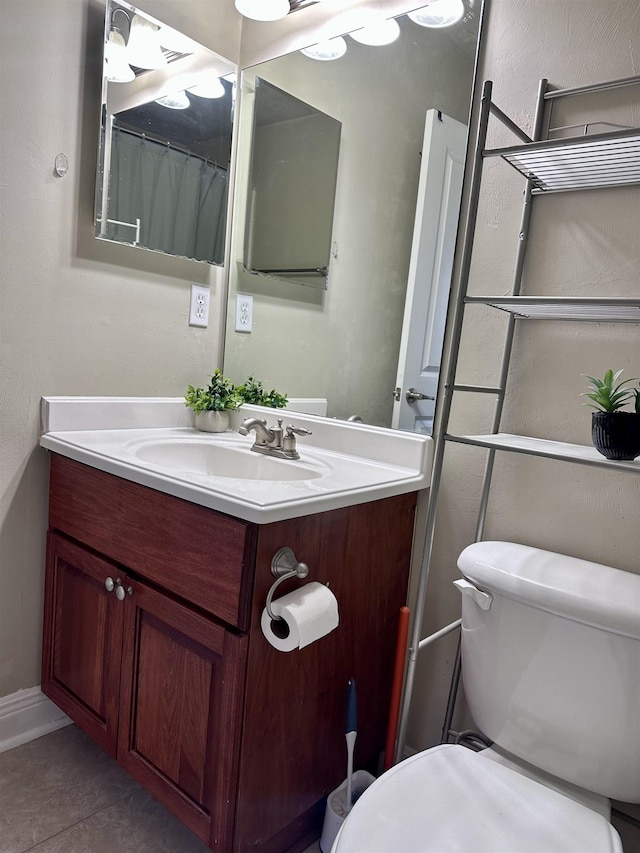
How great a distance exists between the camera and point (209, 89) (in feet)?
5.62

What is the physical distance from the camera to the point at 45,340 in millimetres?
1491

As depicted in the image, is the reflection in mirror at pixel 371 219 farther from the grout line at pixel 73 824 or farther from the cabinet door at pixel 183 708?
the grout line at pixel 73 824

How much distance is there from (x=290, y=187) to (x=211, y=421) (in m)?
0.73

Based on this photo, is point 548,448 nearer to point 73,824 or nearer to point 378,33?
point 378,33

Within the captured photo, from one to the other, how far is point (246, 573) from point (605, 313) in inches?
32.8

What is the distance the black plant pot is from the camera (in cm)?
100

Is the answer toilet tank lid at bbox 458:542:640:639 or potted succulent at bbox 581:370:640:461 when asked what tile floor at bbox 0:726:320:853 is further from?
potted succulent at bbox 581:370:640:461

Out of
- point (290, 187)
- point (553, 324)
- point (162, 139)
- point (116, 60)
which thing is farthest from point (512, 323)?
point (116, 60)

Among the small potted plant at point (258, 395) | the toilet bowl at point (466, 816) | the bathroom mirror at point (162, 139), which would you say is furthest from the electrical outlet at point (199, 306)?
the toilet bowl at point (466, 816)

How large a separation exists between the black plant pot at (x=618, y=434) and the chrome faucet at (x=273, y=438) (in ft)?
2.19

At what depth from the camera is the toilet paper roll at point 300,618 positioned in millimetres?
1031

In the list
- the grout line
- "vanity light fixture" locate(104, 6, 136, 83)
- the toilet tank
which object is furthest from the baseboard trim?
"vanity light fixture" locate(104, 6, 136, 83)

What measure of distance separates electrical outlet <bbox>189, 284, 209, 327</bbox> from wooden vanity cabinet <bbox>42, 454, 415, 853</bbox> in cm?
58

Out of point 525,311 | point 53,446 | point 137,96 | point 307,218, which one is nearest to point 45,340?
point 53,446
